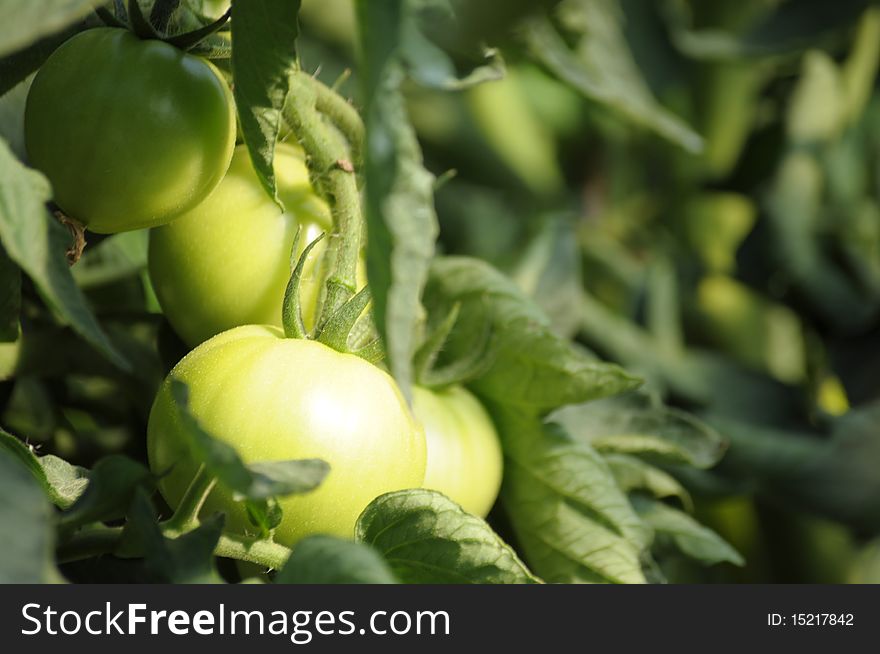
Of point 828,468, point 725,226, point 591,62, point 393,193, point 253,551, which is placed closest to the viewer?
point 393,193

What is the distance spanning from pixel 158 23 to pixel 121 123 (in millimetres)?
46

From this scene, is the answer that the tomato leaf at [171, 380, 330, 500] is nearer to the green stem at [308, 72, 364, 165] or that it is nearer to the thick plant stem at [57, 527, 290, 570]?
the thick plant stem at [57, 527, 290, 570]

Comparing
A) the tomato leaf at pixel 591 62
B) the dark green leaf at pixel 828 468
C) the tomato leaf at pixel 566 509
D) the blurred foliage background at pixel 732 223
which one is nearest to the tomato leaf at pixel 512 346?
the tomato leaf at pixel 566 509

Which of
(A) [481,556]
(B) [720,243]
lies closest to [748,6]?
(B) [720,243]

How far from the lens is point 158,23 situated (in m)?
0.36

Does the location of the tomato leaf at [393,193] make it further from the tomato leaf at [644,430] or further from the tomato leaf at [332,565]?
the tomato leaf at [644,430]

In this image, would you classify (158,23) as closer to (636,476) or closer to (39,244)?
(39,244)

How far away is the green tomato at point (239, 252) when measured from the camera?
40 cm

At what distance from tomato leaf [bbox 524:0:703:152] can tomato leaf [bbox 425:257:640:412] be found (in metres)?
0.13

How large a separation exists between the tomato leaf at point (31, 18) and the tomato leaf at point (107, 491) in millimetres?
116

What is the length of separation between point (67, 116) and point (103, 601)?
0.15 m

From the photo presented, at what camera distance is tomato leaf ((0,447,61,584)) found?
9.6 inches

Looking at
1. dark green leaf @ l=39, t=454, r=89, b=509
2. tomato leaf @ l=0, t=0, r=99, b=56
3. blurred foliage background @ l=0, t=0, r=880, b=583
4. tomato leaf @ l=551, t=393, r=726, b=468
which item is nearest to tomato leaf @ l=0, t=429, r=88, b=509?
dark green leaf @ l=39, t=454, r=89, b=509

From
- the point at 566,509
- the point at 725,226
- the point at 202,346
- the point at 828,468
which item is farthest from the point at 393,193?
the point at 725,226
